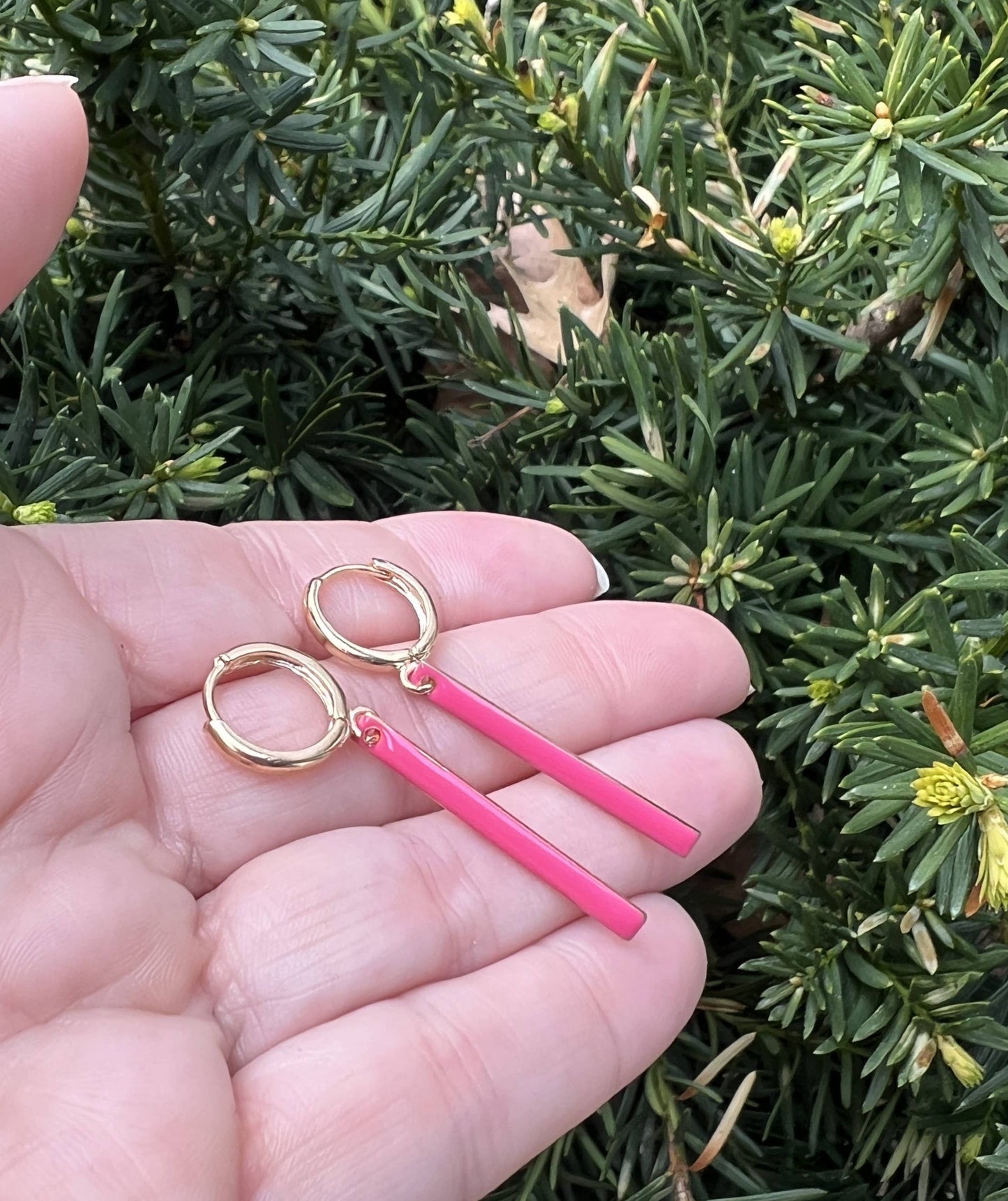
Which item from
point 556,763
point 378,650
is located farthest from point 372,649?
point 556,763

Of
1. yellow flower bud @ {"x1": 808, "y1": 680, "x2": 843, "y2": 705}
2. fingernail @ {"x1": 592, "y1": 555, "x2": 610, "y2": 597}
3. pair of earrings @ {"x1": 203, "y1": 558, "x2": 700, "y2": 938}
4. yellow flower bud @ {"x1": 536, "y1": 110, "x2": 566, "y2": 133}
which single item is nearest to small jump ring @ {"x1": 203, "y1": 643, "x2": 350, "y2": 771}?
pair of earrings @ {"x1": 203, "y1": 558, "x2": 700, "y2": 938}

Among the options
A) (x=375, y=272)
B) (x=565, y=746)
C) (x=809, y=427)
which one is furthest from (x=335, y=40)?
(x=565, y=746)

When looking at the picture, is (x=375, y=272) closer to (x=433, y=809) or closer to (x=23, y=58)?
(x=23, y=58)

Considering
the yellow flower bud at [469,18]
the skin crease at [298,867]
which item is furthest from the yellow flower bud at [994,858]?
the yellow flower bud at [469,18]

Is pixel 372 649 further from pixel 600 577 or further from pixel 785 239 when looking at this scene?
pixel 785 239

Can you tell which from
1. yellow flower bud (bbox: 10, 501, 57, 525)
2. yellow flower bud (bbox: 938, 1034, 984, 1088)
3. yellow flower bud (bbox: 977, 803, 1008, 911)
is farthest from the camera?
yellow flower bud (bbox: 10, 501, 57, 525)

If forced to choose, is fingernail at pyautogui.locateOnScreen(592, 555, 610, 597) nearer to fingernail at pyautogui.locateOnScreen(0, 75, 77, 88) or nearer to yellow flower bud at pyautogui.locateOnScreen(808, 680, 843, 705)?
yellow flower bud at pyautogui.locateOnScreen(808, 680, 843, 705)

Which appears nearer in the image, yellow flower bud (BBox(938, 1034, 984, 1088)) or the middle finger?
yellow flower bud (BBox(938, 1034, 984, 1088))
